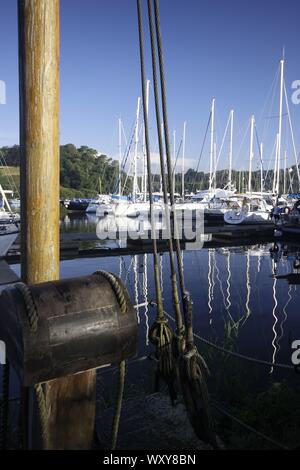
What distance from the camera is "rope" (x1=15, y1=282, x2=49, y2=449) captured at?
2012 mm

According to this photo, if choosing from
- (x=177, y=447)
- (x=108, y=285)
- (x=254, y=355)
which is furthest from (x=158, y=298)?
(x=254, y=355)

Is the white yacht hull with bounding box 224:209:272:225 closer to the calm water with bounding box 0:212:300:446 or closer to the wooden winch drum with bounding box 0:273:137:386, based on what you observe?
the calm water with bounding box 0:212:300:446

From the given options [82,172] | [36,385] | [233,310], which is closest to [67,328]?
[36,385]

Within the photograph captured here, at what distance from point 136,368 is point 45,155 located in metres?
4.68

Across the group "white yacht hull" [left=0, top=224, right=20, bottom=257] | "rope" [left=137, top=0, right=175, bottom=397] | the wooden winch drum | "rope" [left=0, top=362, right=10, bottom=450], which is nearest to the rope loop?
the wooden winch drum

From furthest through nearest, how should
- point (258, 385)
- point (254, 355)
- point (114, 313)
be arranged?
point (254, 355) < point (258, 385) < point (114, 313)

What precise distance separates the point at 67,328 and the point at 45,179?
108 cm

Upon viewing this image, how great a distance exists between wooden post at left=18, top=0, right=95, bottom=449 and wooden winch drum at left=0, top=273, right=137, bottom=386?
32 centimetres

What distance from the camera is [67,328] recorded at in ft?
6.88

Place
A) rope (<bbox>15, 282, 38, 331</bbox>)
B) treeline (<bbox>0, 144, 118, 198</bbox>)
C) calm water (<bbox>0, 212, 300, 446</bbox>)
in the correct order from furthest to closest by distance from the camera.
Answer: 1. treeline (<bbox>0, 144, 118, 198</bbox>)
2. calm water (<bbox>0, 212, 300, 446</bbox>)
3. rope (<bbox>15, 282, 38, 331</bbox>)
